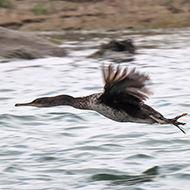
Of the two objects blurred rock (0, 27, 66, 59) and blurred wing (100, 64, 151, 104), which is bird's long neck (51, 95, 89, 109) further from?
blurred rock (0, 27, 66, 59)

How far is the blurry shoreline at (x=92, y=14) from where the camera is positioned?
2309 cm

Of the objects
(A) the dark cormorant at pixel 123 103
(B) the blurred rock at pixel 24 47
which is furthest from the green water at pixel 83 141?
(B) the blurred rock at pixel 24 47

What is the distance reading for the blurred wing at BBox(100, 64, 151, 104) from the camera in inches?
285

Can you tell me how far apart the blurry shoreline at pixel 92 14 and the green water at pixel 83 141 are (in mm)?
8694

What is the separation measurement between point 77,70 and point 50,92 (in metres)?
2.30

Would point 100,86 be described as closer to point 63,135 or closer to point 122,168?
point 63,135

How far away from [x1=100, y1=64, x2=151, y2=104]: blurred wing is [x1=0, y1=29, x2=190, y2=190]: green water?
896 mm

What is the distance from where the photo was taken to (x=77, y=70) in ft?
48.0

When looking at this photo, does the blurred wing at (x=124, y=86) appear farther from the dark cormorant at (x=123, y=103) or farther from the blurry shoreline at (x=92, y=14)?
the blurry shoreline at (x=92, y=14)

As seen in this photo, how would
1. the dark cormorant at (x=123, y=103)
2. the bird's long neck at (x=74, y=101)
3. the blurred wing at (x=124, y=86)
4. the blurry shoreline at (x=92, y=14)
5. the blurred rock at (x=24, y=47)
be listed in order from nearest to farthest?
the blurred wing at (x=124, y=86)
the dark cormorant at (x=123, y=103)
the bird's long neck at (x=74, y=101)
the blurred rock at (x=24, y=47)
the blurry shoreline at (x=92, y=14)

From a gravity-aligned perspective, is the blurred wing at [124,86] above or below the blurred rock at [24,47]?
below

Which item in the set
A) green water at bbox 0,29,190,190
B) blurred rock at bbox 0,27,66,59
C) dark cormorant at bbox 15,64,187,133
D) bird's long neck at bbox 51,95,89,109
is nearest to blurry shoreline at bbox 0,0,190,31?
blurred rock at bbox 0,27,66,59

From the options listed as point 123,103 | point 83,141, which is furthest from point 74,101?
point 83,141

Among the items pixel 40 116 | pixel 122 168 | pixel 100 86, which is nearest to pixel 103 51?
pixel 100 86
